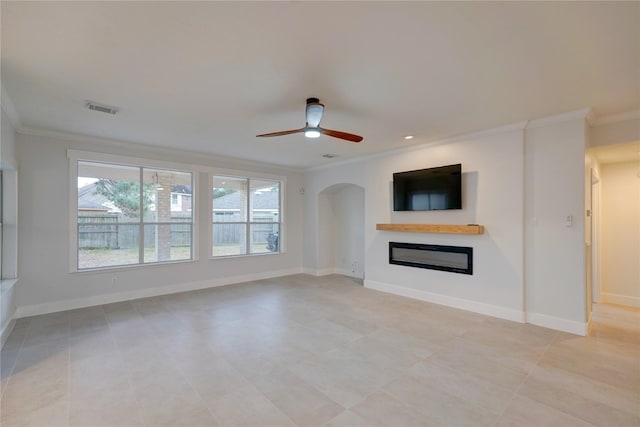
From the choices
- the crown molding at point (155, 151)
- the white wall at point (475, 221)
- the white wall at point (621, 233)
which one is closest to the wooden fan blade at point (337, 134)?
the white wall at point (475, 221)

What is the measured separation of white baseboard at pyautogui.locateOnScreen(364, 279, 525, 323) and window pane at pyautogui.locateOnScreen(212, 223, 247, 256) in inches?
113

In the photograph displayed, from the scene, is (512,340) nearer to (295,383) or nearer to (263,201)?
(295,383)

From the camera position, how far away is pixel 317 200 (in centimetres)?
733

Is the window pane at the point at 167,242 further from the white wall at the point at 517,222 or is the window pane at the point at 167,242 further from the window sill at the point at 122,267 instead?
the white wall at the point at 517,222

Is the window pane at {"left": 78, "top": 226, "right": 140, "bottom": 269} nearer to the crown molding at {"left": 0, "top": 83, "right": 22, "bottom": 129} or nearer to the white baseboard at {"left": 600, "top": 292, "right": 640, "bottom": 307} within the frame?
the crown molding at {"left": 0, "top": 83, "right": 22, "bottom": 129}

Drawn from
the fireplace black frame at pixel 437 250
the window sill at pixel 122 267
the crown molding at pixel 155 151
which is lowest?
the window sill at pixel 122 267

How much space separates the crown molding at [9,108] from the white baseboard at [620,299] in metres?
8.51

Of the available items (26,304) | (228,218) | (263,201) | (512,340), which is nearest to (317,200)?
(263,201)

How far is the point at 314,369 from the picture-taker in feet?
9.07

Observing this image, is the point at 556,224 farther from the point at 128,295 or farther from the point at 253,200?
the point at 128,295

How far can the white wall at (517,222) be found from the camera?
366cm

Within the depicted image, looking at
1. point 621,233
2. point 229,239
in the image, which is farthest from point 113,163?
point 621,233

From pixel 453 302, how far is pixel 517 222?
5.04 feet

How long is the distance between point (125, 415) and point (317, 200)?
18.6 ft
